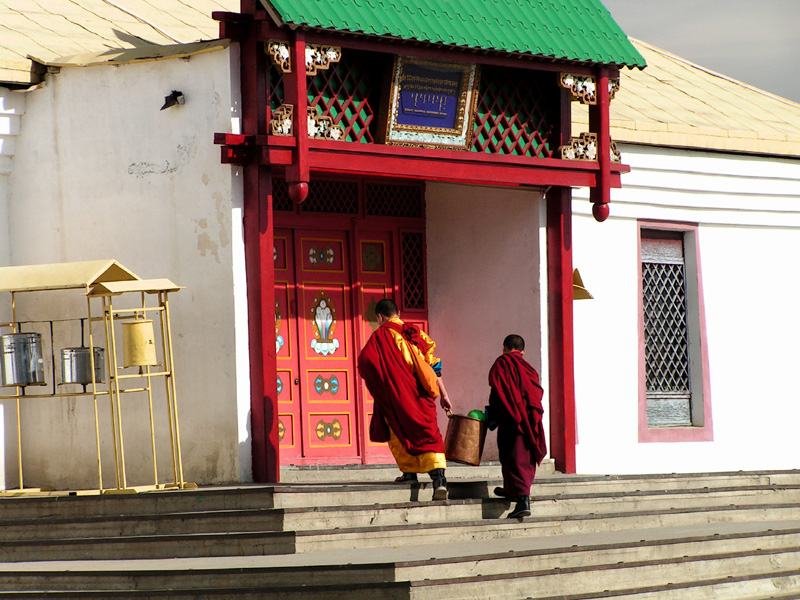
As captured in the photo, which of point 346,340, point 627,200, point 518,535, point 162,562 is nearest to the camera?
point 162,562

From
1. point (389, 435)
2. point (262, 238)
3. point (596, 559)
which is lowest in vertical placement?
point (596, 559)

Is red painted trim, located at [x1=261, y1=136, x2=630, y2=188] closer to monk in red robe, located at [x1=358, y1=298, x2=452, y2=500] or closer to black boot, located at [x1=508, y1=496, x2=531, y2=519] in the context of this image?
monk in red robe, located at [x1=358, y1=298, x2=452, y2=500]

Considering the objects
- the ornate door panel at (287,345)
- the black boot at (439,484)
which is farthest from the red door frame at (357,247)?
the black boot at (439,484)

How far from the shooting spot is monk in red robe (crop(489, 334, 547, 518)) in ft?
31.0

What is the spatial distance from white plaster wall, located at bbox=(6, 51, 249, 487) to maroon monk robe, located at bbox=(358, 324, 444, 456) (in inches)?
43.0

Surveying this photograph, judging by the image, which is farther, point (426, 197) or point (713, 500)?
point (426, 197)

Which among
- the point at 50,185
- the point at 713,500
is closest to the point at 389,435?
the point at 713,500

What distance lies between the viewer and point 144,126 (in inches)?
420

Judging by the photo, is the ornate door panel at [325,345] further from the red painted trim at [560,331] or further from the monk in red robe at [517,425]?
the monk in red robe at [517,425]

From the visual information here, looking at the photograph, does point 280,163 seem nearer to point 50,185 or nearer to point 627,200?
point 50,185

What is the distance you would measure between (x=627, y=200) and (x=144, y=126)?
15.9 feet

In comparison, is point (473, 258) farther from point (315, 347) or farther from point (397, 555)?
point (397, 555)

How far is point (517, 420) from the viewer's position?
31.3ft

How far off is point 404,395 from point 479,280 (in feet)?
9.64
